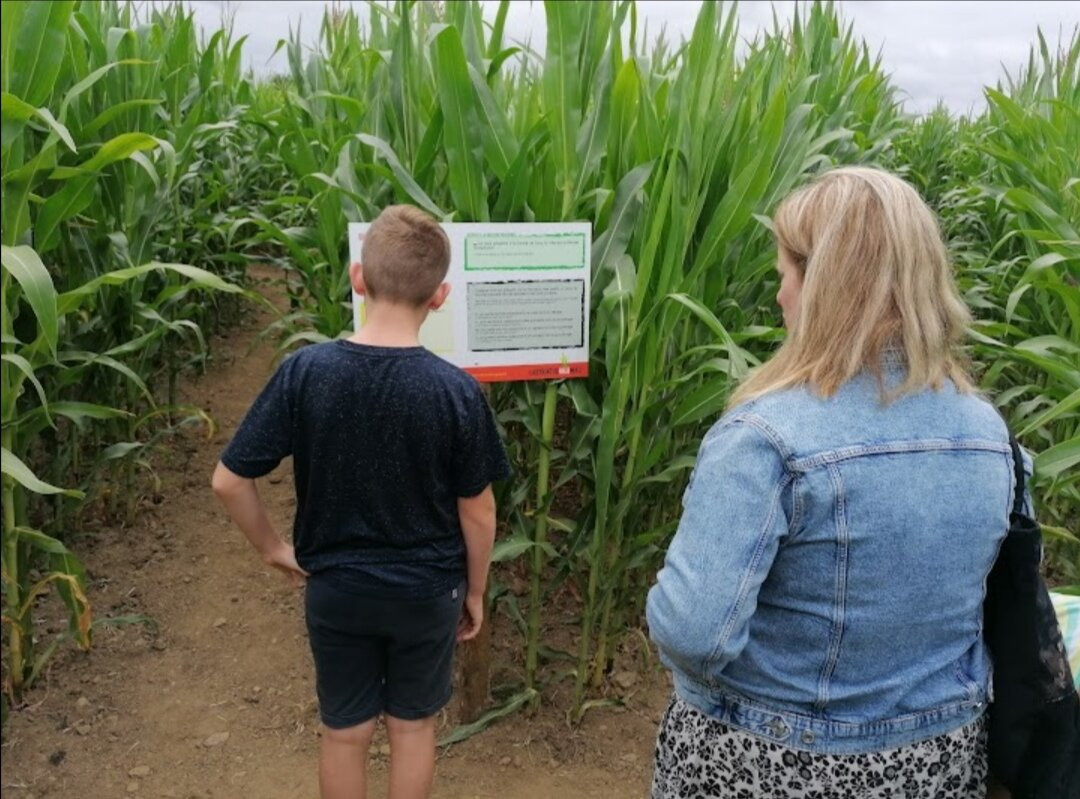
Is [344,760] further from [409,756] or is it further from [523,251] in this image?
[523,251]

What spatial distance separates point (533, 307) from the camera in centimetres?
242

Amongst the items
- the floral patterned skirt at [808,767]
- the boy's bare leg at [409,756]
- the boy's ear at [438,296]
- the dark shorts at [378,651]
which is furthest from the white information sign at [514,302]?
the floral patterned skirt at [808,767]

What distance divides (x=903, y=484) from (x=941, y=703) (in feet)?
1.34

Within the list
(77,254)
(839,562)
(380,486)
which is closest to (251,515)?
(380,486)

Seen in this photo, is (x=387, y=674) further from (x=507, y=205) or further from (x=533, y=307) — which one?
(x=507, y=205)

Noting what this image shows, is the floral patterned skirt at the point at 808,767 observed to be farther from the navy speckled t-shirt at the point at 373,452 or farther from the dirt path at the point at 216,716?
the dirt path at the point at 216,716

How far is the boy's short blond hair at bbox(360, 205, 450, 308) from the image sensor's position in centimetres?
193

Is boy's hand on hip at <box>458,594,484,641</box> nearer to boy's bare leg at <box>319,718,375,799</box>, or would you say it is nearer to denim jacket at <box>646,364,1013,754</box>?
boy's bare leg at <box>319,718,375,799</box>

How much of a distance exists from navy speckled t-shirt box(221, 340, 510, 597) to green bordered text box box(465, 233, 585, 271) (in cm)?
43

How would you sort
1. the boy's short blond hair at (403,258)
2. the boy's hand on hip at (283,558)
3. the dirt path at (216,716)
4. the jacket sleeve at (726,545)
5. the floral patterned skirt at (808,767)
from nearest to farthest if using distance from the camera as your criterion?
1. the jacket sleeve at (726,545)
2. the floral patterned skirt at (808,767)
3. the boy's short blond hair at (403,258)
4. the boy's hand on hip at (283,558)
5. the dirt path at (216,716)

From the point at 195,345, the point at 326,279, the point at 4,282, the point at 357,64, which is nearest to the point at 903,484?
the point at 4,282

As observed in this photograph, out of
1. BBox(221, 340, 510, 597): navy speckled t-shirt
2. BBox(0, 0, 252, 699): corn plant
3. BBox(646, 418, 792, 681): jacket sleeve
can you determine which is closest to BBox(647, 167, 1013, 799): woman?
BBox(646, 418, 792, 681): jacket sleeve

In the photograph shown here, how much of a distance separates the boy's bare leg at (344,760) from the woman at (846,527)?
1.07 m

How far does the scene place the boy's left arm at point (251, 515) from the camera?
2014 mm
